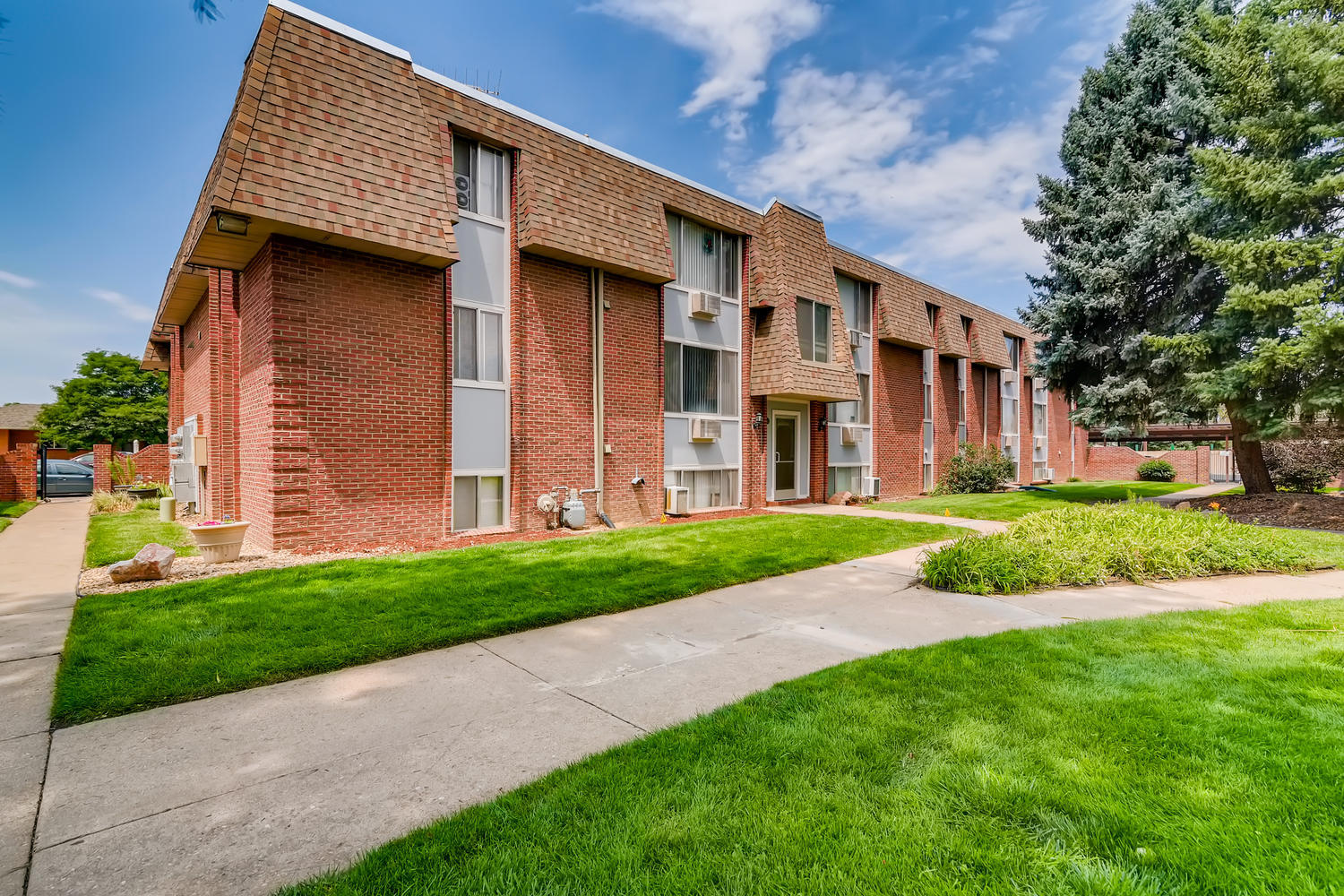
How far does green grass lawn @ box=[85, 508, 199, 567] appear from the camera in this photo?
804 centimetres

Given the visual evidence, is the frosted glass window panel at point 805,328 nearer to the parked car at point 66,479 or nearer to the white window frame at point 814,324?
the white window frame at point 814,324

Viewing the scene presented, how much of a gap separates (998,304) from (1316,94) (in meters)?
13.0

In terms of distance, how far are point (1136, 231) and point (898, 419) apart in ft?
23.9

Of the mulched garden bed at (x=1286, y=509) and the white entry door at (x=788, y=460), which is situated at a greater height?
the white entry door at (x=788, y=460)

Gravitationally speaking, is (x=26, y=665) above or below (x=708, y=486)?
below

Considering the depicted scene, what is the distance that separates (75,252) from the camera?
8969 mm

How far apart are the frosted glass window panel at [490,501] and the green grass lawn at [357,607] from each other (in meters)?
1.36

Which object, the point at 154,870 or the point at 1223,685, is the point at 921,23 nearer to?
the point at 1223,685

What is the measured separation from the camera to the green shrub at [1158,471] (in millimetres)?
26016

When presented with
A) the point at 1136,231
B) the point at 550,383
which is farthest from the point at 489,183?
the point at 1136,231

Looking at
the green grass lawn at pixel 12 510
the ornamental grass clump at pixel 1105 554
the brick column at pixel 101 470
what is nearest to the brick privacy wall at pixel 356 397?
the ornamental grass clump at pixel 1105 554

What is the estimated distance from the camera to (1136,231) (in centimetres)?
1395

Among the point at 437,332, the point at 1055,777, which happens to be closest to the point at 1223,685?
the point at 1055,777

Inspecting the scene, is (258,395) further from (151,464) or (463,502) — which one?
(151,464)
